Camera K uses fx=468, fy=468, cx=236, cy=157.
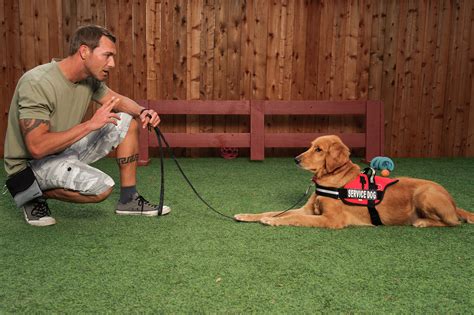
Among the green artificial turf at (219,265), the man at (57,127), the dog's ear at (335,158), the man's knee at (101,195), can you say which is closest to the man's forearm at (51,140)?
the man at (57,127)

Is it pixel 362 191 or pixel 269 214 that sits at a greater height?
pixel 362 191

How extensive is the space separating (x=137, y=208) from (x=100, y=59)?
106cm

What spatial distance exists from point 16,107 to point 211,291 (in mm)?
1747

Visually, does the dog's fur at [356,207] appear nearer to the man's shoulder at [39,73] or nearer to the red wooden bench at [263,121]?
the man's shoulder at [39,73]

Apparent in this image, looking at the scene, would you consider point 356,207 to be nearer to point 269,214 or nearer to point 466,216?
point 269,214

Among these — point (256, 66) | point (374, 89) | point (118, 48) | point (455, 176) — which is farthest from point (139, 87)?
point (455, 176)

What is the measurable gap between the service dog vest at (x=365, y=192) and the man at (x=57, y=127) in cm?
131

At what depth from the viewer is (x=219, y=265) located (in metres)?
2.32

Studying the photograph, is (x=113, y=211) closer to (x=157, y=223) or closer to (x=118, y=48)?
(x=157, y=223)

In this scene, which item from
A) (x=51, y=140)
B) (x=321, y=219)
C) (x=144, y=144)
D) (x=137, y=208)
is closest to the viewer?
(x=51, y=140)

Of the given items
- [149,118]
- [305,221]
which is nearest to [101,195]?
[149,118]

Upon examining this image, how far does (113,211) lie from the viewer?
3.41 metres

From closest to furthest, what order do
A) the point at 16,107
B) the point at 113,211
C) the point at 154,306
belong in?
1. the point at 154,306
2. the point at 16,107
3. the point at 113,211

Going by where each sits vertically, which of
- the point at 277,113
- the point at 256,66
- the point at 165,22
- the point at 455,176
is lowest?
the point at 455,176
